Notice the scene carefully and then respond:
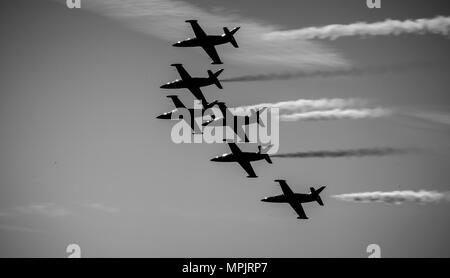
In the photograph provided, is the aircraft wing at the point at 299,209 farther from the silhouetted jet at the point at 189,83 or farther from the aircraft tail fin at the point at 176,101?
the aircraft tail fin at the point at 176,101

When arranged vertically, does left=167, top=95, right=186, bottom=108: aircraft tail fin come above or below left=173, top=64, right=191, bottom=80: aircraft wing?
below

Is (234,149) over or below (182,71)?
below

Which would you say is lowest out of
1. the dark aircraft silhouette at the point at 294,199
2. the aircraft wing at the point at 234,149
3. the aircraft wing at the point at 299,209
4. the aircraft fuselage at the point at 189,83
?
the aircraft wing at the point at 299,209

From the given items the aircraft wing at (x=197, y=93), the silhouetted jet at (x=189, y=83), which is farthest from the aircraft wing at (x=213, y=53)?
the aircraft wing at (x=197, y=93)

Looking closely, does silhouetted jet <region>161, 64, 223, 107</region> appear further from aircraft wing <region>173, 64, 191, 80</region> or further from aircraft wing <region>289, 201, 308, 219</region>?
aircraft wing <region>289, 201, 308, 219</region>

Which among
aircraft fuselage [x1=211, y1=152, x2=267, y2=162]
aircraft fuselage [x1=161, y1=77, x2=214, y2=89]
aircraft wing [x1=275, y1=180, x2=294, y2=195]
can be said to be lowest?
aircraft wing [x1=275, y1=180, x2=294, y2=195]

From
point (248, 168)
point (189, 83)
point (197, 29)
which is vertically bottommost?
point (248, 168)

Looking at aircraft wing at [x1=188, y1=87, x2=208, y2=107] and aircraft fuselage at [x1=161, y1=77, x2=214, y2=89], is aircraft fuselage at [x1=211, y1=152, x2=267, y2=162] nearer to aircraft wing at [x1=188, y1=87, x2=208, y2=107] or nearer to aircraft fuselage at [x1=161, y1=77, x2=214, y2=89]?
aircraft wing at [x1=188, y1=87, x2=208, y2=107]

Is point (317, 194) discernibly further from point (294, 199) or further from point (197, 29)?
point (197, 29)

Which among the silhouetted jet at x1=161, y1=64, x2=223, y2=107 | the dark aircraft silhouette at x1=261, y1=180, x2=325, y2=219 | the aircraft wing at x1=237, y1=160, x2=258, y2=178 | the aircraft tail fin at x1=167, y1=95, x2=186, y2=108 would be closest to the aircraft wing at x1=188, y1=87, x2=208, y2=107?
the silhouetted jet at x1=161, y1=64, x2=223, y2=107

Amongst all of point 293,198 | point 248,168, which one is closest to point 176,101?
point 248,168

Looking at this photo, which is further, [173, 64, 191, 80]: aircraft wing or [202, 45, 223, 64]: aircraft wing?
[173, 64, 191, 80]: aircraft wing
